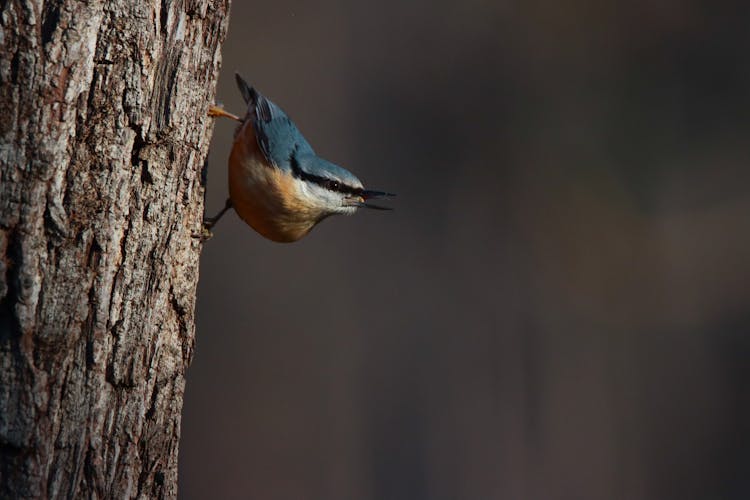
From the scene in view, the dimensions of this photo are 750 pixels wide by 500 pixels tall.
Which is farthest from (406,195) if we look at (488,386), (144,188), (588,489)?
(144,188)

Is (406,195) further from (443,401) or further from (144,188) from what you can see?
(144,188)

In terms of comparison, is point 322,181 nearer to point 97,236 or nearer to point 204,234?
point 204,234

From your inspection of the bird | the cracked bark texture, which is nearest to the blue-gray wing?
the bird

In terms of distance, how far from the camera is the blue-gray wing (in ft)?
8.71

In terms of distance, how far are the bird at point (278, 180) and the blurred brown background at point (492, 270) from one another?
1.90 meters

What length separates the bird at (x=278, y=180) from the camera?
2605 mm

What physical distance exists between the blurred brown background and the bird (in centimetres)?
190

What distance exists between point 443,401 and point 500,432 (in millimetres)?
380

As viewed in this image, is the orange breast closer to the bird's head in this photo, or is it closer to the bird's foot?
the bird's head

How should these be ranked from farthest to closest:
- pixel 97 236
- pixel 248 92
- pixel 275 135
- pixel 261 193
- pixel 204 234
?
pixel 248 92
pixel 275 135
pixel 261 193
pixel 204 234
pixel 97 236

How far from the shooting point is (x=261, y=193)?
102 inches

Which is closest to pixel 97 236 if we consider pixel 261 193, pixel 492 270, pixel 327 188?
pixel 261 193

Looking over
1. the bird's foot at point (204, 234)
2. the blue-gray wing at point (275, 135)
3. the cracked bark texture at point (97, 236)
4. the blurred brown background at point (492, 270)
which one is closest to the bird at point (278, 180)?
the blue-gray wing at point (275, 135)

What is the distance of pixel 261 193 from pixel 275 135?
0.71ft
